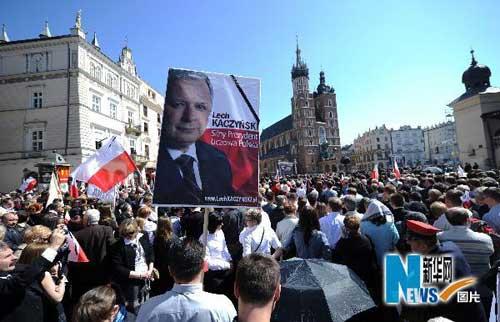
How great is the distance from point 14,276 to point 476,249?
4.75 meters

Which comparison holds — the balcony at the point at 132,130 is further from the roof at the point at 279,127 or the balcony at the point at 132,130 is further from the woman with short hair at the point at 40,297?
the roof at the point at 279,127

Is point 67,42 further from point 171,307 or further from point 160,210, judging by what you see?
point 171,307

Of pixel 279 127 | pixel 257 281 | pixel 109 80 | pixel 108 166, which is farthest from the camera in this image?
pixel 279 127

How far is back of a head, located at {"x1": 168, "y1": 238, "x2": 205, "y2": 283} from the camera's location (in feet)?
8.07

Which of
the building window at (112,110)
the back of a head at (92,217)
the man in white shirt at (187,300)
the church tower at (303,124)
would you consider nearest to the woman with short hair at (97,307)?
the man in white shirt at (187,300)

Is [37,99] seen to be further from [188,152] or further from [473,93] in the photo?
[473,93]

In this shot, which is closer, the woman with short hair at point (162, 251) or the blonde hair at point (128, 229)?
the blonde hair at point (128, 229)

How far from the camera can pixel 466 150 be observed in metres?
33.7

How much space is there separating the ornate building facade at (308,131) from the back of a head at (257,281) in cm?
9871

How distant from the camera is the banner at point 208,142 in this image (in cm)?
378

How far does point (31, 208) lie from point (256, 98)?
688 cm

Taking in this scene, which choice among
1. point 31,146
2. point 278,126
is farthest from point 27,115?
point 278,126

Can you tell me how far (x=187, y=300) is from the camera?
7.72 ft

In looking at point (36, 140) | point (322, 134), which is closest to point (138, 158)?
point (36, 140)
